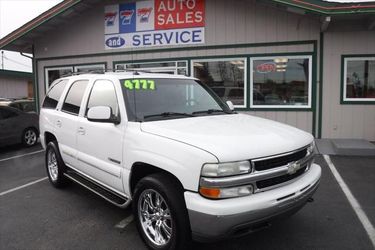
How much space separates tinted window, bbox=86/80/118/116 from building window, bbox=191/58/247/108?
6580 mm

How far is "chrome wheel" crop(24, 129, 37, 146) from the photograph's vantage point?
10.9 m

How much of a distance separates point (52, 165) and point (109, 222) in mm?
2243

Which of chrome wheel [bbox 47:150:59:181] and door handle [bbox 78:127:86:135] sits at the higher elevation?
door handle [bbox 78:127:86:135]

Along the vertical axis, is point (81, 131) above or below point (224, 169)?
above

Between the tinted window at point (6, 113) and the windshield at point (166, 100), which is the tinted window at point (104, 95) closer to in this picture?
the windshield at point (166, 100)

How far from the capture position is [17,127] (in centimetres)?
1055

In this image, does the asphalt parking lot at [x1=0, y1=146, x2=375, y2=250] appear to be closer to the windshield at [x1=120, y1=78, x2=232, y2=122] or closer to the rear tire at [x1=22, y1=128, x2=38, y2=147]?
the windshield at [x1=120, y1=78, x2=232, y2=122]

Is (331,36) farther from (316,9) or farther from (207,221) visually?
(207,221)

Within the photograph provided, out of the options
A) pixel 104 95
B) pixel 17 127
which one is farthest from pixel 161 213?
pixel 17 127

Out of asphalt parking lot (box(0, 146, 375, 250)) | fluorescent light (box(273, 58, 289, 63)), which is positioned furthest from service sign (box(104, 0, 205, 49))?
asphalt parking lot (box(0, 146, 375, 250))

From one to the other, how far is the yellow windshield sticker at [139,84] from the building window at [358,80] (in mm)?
7448

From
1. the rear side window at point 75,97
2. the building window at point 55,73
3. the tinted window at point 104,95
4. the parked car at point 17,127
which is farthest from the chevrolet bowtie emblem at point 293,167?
the building window at point 55,73

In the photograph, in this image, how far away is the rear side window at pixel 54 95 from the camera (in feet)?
20.2

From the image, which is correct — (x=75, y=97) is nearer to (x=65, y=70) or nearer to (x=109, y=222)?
(x=109, y=222)
